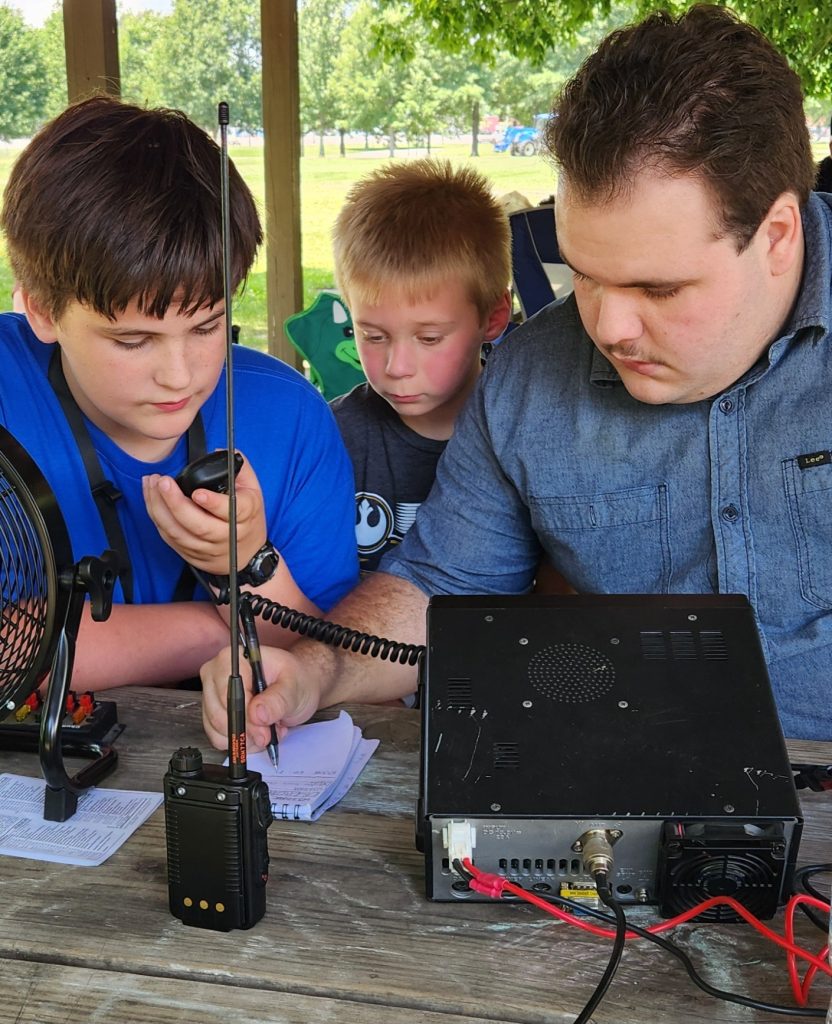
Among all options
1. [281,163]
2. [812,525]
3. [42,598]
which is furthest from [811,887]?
[281,163]

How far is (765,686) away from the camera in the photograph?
1.08 meters

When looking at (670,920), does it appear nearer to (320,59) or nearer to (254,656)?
(254,656)

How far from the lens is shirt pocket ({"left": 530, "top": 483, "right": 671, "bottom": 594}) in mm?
1677

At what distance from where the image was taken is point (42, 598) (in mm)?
1121

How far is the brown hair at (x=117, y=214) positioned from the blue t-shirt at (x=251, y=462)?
0.19 metres

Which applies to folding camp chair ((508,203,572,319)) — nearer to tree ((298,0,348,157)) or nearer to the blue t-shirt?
the blue t-shirt

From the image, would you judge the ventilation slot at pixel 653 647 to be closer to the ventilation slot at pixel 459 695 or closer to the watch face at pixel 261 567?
the ventilation slot at pixel 459 695

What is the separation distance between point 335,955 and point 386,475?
1369 mm

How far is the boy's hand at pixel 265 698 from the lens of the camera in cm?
134

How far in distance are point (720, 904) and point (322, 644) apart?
2.42 ft

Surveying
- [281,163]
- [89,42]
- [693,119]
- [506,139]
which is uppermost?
[506,139]

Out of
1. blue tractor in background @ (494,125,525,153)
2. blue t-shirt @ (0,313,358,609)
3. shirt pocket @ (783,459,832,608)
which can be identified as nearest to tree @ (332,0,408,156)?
blue tractor in background @ (494,125,525,153)

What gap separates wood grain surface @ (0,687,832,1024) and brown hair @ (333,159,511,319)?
50.7 inches

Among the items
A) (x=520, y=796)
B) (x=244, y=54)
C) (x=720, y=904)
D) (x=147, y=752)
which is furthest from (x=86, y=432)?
(x=244, y=54)
